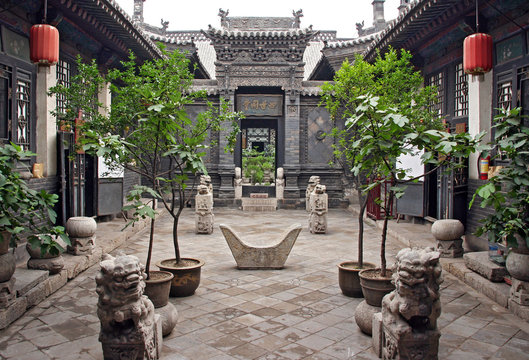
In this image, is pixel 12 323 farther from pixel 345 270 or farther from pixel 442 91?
pixel 442 91

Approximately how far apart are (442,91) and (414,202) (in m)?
2.32

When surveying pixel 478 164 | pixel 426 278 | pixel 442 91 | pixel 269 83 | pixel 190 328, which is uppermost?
pixel 269 83

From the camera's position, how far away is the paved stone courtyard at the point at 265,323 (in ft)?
12.8

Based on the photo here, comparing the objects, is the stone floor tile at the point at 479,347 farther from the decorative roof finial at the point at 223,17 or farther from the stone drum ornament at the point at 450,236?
the decorative roof finial at the point at 223,17

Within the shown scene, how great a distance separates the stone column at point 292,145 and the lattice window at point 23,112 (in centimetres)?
945

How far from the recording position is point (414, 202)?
9648mm

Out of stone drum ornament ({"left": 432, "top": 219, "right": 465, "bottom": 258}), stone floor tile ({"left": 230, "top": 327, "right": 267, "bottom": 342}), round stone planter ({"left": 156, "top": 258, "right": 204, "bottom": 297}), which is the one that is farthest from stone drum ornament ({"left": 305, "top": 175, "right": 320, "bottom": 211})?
stone floor tile ({"left": 230, "top": 327, "right": 267, "bottom": 342})

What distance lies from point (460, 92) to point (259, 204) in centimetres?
755

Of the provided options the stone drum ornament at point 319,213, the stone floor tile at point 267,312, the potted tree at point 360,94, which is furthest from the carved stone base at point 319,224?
the stone floor tile at point 267,312

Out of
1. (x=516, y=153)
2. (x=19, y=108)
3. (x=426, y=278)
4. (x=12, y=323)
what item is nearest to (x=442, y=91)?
(x=516, y=153)

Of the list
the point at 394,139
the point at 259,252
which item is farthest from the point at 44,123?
the point at 394,139

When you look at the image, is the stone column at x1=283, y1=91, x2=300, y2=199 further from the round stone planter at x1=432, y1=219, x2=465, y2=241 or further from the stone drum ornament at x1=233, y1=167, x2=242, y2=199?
the round stone planter at x1=432, y1=219, x2=465, y2=241

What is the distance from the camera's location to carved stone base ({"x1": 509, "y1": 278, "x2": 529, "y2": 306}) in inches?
184

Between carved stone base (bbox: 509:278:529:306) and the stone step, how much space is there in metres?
10.1
